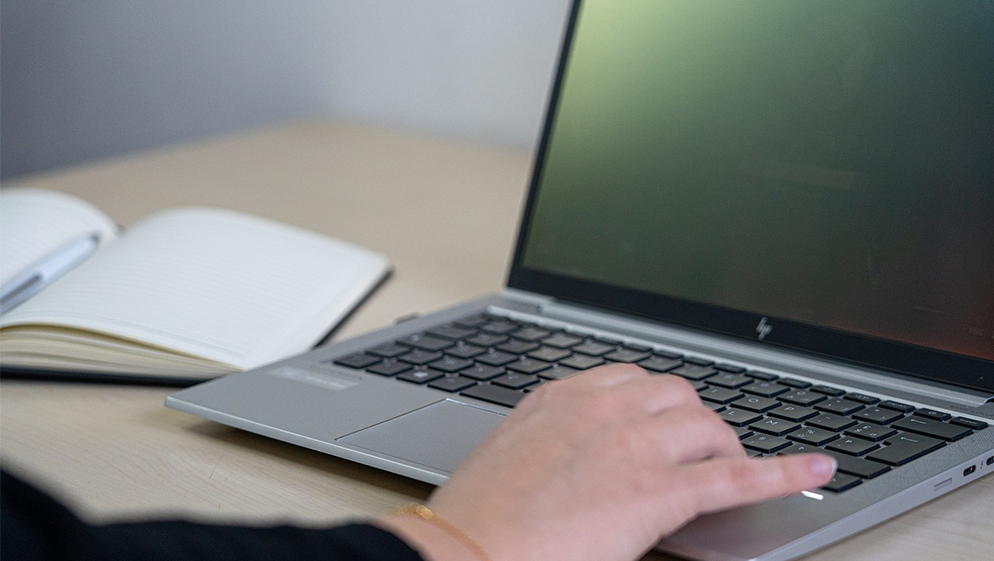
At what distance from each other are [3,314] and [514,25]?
2.92 feet

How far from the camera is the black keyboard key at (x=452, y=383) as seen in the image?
61 centimetres

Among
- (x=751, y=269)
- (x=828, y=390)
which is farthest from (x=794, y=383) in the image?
(x=751, y=269)

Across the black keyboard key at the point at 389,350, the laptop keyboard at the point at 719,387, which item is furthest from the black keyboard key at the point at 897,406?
the black keyboard key at the point at 389,350

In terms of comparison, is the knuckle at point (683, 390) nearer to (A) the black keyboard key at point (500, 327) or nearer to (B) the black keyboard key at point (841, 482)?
(B) the black keyboard key at point (841, 482)

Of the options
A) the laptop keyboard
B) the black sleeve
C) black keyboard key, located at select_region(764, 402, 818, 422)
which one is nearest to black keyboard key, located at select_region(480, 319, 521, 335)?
the laptop keyboard

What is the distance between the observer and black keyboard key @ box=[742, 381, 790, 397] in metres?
0.59

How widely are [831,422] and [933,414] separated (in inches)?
2.6

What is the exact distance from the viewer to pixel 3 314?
2.45 feet

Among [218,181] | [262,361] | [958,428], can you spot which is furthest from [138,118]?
[958,428]

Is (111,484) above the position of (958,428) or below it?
below

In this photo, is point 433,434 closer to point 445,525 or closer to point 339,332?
point 445,525

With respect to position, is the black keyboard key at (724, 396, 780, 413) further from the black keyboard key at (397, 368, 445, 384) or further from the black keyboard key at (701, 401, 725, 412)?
the black keyboard key at (397, 368, 445, 384)

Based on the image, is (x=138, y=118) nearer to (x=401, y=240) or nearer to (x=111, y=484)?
(x=401, y=240)

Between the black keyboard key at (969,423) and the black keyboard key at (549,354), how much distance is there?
242mm
